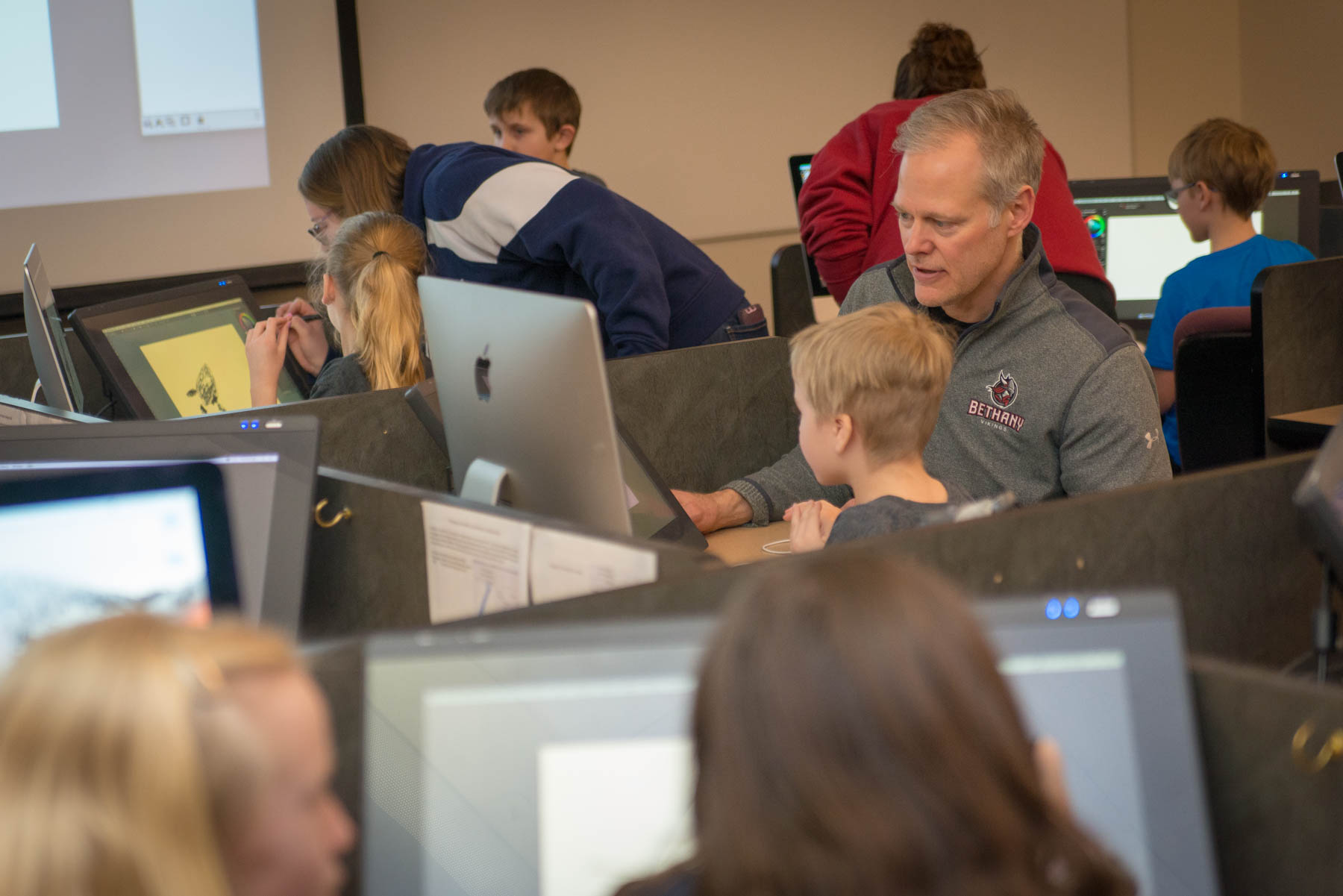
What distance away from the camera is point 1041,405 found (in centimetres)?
162

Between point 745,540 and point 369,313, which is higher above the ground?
point 369,313

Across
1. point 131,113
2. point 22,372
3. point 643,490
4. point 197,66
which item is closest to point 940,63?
point 643,490

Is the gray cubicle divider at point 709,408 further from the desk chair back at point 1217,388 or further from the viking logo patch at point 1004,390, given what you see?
the desk chair back at point 1217,388

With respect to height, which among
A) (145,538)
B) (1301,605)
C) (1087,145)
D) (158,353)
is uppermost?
(1087,145)

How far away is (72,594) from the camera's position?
102 cm

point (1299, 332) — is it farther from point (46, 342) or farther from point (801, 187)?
point (46, 342)

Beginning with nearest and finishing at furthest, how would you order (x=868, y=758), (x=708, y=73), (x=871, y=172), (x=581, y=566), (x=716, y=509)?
(x=868, y=758) → (x=581, y=566) → (x=716, y=509) → (x=871, y=172) → (x=708, y=73)

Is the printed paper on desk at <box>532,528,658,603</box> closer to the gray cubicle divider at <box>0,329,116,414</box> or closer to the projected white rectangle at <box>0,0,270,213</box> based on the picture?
the gray cubicle divider at <box>0,329,116,414</box>

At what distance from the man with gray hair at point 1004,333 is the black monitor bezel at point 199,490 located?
31.3 inches

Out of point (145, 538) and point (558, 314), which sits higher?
point (558, 314)

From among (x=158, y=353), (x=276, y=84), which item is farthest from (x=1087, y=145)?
(x=158, y=353)

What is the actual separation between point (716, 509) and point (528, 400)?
590 mm

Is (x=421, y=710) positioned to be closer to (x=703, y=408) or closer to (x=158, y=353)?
(x=703, y=408)

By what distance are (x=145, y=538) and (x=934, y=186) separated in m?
1.09
